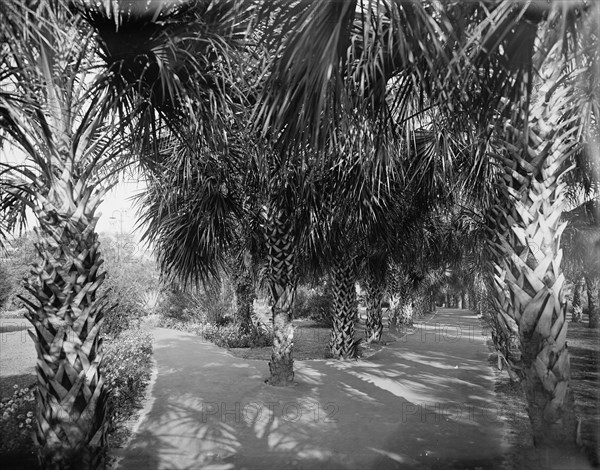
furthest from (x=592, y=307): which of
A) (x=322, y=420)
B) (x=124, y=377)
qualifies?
(x=124, y=377)

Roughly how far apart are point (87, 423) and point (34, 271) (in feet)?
4.37

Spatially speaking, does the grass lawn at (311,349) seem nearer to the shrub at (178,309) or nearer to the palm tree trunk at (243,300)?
the palm tree trunk at (243,300)

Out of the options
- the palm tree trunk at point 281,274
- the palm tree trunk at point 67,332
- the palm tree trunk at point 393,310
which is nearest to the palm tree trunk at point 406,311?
the palm tree trunk at point 393,310

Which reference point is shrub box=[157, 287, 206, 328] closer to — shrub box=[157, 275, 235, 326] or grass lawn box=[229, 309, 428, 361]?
shrub box=[157, 275, 235, 326]

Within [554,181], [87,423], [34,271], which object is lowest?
[87,423]

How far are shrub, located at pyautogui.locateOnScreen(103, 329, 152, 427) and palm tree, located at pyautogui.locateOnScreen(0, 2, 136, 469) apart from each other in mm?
2222

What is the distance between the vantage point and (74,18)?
3.52m

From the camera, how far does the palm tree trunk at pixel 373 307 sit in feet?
50.3

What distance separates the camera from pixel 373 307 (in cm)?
1595

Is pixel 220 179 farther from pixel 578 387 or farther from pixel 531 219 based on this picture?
pixel 578 387

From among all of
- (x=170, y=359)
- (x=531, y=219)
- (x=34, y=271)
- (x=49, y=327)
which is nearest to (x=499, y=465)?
(x=531, y=219)

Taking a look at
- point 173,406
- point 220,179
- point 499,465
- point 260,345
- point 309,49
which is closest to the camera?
point 309,49

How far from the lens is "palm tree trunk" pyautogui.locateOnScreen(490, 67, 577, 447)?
3404 mm

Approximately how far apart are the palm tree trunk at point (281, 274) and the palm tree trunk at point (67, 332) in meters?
5.43
